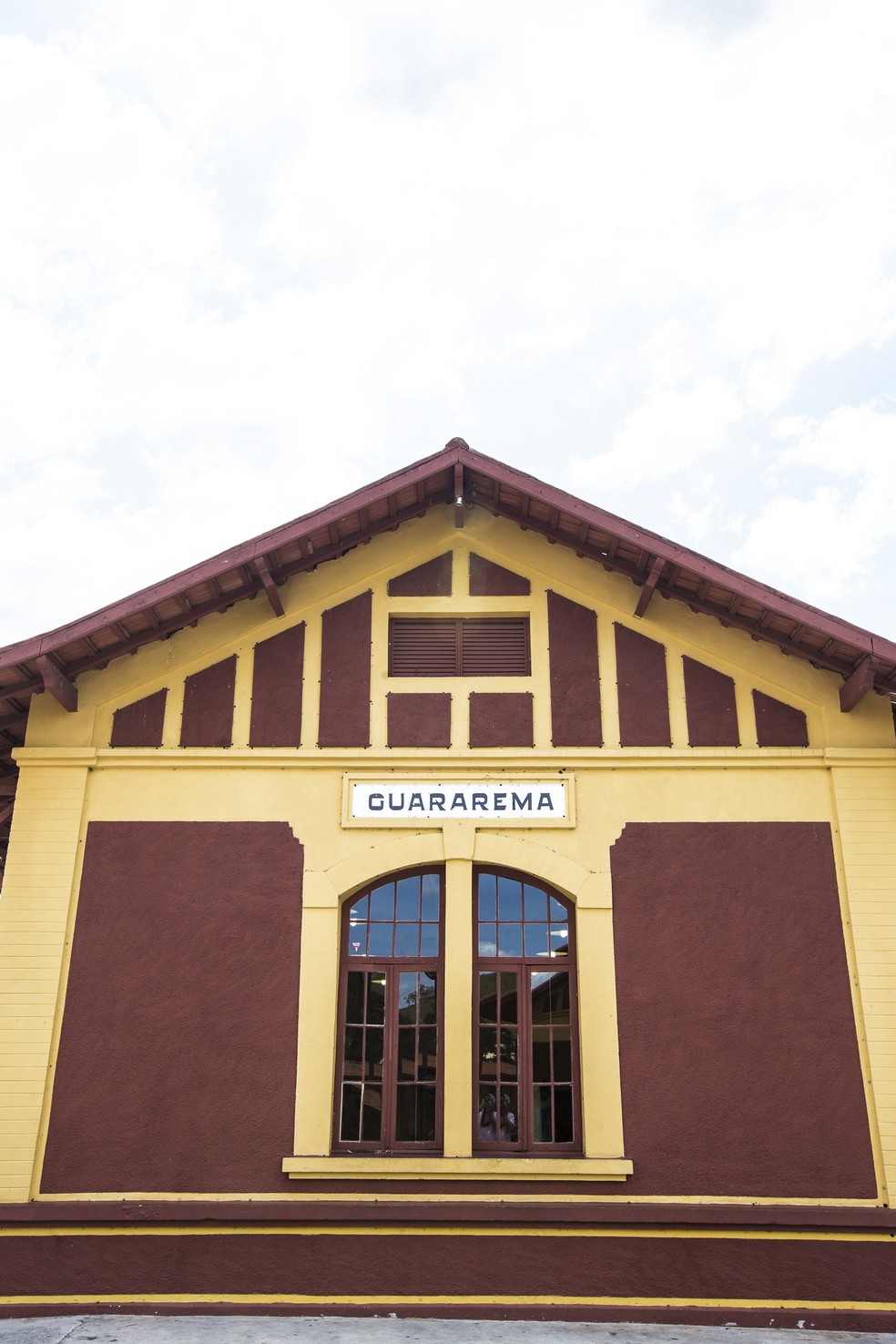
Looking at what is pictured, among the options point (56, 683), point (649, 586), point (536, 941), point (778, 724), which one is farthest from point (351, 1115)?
point (649, 586)

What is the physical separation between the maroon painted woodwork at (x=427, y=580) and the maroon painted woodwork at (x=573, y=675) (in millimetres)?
1021

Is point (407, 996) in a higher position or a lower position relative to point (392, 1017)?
higher

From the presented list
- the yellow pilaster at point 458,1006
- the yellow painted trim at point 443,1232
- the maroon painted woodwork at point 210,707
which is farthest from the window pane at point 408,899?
the yellow painted trim at point 443,1232

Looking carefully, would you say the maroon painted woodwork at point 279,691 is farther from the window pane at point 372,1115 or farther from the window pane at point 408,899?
the window pane at point 372,1115

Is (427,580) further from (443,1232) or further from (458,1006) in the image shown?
(443,1232)

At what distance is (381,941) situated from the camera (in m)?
9.39

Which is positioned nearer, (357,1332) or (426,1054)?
(357,1332)

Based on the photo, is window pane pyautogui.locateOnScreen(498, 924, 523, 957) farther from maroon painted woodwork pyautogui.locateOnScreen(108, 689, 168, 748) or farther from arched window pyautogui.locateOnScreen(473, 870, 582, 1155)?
maroon painted woodwork pyautogui.locateOnScreen(108, 689, 168, 748)

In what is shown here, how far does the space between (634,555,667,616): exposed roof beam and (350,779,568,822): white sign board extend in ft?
5.84

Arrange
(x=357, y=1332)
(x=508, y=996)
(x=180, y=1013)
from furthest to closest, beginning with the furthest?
(x=508, y=996)
(x=180, y=1013)
(x=357, y=1332)

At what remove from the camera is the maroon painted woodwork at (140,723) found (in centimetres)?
973

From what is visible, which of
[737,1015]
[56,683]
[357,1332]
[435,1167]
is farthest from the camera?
[56,683]

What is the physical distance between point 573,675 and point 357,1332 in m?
5.53

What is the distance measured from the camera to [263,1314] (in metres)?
8.16
